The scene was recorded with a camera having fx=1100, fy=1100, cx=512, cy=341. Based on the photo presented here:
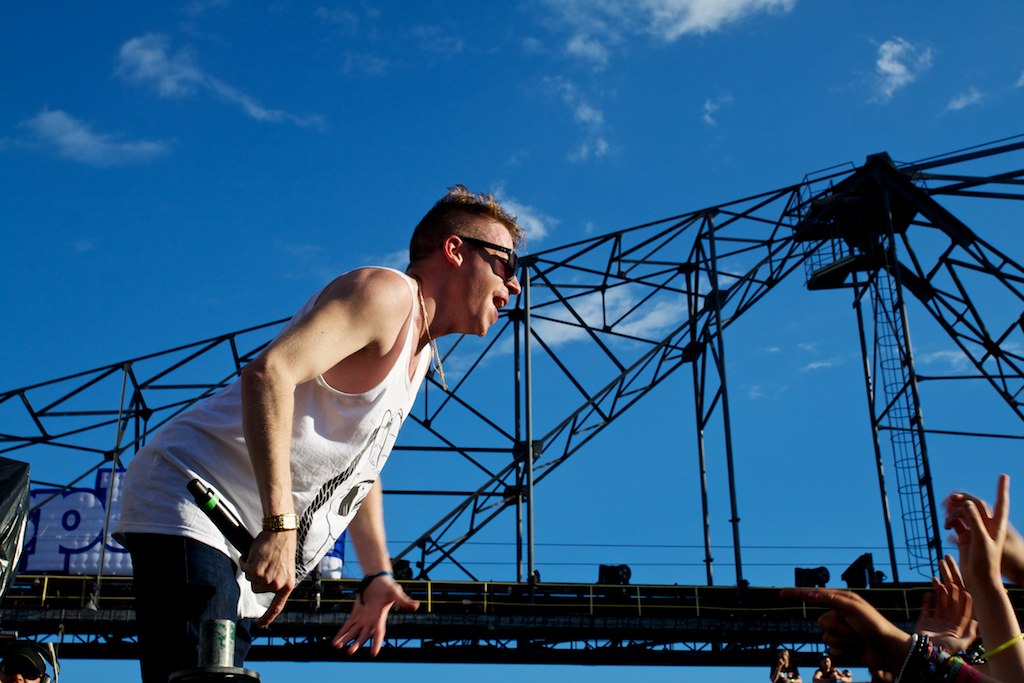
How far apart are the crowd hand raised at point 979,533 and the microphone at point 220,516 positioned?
1710mm

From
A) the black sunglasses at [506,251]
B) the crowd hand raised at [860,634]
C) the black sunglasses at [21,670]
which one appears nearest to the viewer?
the crowd hand raised at [860,634]

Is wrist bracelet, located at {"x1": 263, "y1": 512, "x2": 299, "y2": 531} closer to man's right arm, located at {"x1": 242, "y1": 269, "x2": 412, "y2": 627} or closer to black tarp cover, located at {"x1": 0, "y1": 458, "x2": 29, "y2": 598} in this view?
man's right arm, located at {"x1": 242, "y1": 269, "x2": 412, "y2": 627}

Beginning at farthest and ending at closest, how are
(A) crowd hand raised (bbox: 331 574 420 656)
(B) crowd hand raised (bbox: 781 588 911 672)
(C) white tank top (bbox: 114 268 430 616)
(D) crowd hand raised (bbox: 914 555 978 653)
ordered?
(A) crowd hand raised (bbox: 331 574 420 656) < (D) crowd hand raised (bbox: 914 555 978 653) < (C) white tank top (bbox: 114 268 430 616) < (B) crowd hand raised (bbox: 781 588 911 672)

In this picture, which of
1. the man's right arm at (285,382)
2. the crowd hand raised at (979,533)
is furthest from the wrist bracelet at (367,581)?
the crowd hand raised at (979,533)

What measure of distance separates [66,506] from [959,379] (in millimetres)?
16258

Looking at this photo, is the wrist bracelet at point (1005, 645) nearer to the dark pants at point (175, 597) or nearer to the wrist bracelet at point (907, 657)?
the wrist bracelet at point (907, 657)

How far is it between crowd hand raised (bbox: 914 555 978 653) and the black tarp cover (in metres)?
4.51

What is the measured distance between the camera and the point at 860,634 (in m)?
2.25

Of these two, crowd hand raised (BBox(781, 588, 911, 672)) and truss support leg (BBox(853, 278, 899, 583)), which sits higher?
truss support leg (BBox(853, 278, 899, 583))

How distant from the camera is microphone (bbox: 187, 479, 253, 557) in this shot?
2.60 metres

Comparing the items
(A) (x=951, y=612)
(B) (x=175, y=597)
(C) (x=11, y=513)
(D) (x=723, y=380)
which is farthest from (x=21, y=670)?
(D) (x=723, y=380)

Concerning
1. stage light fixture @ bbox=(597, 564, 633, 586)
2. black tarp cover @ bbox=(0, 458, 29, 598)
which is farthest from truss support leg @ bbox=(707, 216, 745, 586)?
black tarp cover @ bbox=(0, 458, 29, 598)

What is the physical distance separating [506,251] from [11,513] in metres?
3.56

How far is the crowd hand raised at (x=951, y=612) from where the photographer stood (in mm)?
2859
